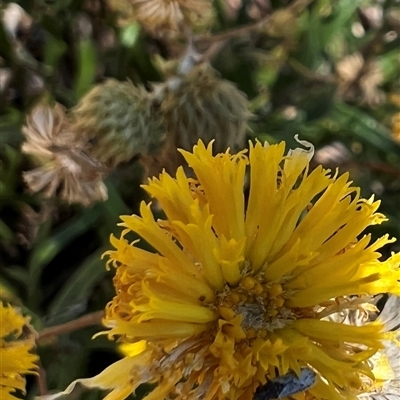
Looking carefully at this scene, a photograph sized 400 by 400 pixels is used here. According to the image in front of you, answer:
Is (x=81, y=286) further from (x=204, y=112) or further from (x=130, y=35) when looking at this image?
(x=130, y=35)

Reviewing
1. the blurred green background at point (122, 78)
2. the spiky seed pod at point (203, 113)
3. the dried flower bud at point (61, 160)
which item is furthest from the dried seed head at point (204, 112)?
the blurred green background at point (122, 78)

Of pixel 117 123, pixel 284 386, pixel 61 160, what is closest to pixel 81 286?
pixel 61 160

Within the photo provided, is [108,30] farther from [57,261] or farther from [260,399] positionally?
[260,399]

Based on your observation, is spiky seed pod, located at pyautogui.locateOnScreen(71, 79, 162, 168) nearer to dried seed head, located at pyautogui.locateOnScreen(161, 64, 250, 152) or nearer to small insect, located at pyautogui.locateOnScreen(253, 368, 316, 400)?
dried seed head, located at pyautogui.locateOnScreen(161, 64, 250, 152)

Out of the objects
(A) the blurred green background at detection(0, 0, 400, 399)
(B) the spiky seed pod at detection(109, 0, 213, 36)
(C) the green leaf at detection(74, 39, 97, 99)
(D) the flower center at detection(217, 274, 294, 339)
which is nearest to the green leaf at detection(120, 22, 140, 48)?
(A) the blurred green background at detection(0, 0, 400, 399)

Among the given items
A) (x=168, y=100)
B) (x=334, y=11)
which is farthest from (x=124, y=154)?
(x=334, y=11)

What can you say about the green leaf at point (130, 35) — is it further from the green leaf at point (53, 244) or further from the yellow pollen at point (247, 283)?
the yellow pollen at point (247, 283)
